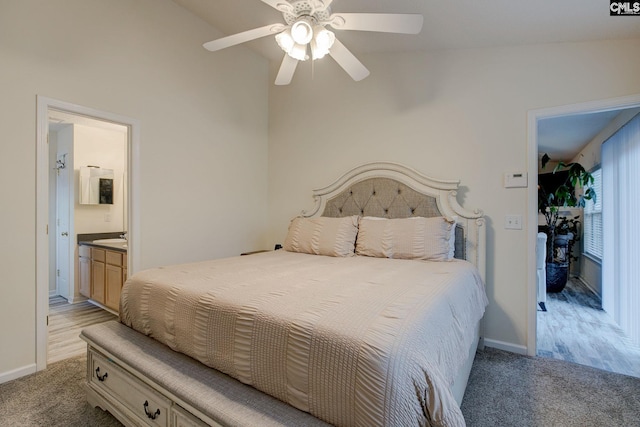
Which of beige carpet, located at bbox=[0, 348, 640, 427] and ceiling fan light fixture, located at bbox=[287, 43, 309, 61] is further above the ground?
ceiling fan light fixture, located at bbox=[287, 43, 309, 61]

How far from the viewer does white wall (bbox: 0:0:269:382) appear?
2.14 m

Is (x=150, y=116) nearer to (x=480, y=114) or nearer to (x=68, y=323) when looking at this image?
(x=68, y=323)

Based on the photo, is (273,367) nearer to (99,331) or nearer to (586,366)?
(99,331)

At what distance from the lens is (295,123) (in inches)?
153

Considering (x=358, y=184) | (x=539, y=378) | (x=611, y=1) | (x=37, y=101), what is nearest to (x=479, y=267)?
(x=539, y=378)

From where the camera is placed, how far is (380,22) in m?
1.80

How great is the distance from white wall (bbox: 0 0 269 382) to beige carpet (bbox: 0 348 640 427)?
32 cm

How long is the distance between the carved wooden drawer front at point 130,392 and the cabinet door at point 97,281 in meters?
2.22

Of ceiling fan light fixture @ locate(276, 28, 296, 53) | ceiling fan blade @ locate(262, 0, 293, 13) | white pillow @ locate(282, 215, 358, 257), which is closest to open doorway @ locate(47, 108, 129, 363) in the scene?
white pillow @ locate(282, 215, 358, 257)

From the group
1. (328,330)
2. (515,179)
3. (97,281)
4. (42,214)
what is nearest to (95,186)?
(97,281)

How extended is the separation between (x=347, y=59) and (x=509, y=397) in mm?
2445

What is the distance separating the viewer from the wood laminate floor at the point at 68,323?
103 inches

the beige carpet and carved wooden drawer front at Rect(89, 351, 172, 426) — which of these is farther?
the beige carpet

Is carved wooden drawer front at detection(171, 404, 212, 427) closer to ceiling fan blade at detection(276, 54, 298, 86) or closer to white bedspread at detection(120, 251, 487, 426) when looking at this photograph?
white bedspread at detection(120, 251, 487, 426)
